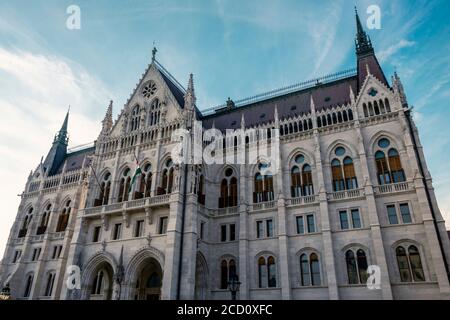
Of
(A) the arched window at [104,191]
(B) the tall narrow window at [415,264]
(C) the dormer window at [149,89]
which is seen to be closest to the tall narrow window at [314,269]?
(B) the tall narrow window at [415,264]

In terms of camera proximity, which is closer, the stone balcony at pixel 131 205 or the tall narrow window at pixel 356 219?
the tall narrow window at pixel 356 219

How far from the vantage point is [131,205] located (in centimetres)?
3300

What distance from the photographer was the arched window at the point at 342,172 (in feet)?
99.9

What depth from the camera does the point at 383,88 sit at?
32188mm

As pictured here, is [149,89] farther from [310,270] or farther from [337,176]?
[310,270]

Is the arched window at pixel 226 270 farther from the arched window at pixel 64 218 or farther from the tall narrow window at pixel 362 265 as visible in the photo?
the arched window at pixel 64 218

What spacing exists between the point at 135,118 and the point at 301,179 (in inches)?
858

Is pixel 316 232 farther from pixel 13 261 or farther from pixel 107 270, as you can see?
pixel 13 261

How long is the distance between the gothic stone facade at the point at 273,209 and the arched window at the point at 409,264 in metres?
0.08

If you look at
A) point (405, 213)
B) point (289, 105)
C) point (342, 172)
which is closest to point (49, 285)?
point (289, 105)

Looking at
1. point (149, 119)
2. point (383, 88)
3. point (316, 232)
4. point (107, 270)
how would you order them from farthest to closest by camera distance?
point (149, 119)
point (107, 270)
point (383, 88)
point (316, 232)

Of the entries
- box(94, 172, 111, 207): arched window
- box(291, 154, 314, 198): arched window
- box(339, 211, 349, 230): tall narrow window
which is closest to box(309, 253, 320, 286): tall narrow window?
box(339, 211, 349, 230): tall narrow window
